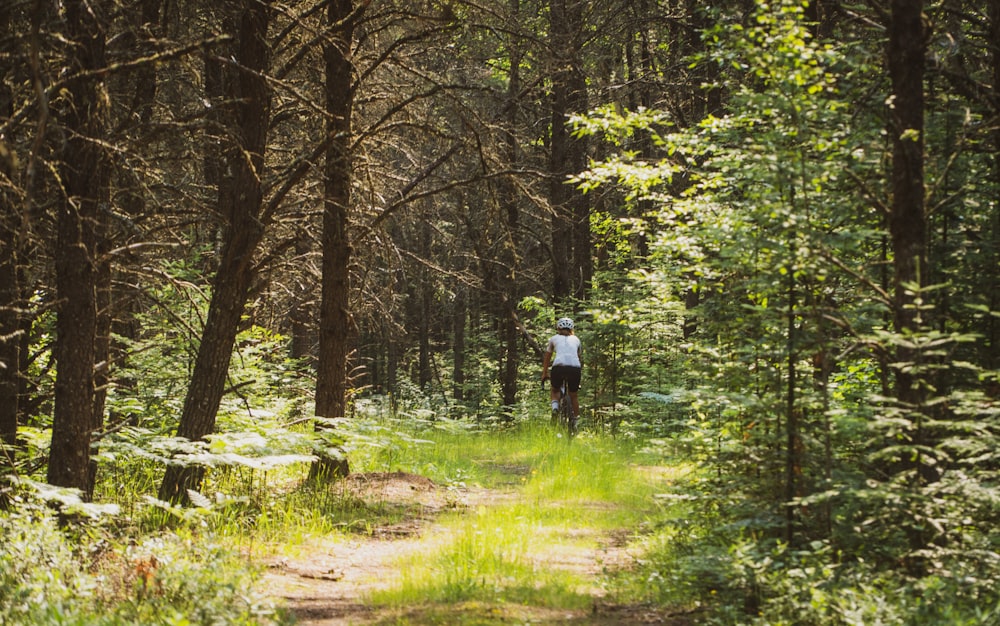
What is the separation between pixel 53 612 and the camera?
428 centimetres

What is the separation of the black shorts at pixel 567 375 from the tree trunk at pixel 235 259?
290 inches

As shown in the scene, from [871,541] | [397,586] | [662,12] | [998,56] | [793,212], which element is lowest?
[397,586]

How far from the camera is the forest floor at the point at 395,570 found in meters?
5.50

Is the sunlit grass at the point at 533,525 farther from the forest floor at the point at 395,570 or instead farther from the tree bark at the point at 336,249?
the tree bark at the point at 336,249

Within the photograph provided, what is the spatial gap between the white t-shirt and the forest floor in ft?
15.7

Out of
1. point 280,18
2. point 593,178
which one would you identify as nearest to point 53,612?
point 593,178

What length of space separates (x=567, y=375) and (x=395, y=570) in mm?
8145

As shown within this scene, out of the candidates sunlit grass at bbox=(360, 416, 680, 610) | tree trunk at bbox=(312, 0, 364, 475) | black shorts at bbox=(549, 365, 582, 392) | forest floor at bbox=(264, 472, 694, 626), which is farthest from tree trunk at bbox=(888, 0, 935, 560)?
black shorts at bbox=(549, 365, 582, 392)

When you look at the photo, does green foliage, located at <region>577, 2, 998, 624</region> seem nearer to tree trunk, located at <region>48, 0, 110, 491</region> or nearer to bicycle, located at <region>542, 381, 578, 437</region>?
tree trunk, located at <region>48, 0, 110, 491</region>

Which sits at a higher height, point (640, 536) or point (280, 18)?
point (280, 18)

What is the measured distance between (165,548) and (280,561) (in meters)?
1.25

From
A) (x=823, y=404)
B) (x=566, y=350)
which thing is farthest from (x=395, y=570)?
(x=566, y=350)

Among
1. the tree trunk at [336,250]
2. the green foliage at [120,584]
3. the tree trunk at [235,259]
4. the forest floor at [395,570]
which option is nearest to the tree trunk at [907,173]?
the forest floor at [395,570]

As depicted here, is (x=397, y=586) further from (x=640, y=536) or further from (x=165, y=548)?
(x=640, y=536)
